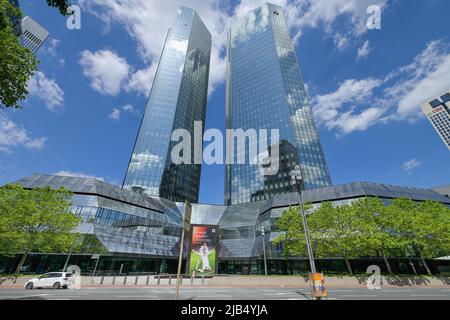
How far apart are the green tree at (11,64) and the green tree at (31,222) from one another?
22.8 meters

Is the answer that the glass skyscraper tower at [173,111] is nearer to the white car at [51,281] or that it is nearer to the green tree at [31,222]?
the green tree at [31,222]

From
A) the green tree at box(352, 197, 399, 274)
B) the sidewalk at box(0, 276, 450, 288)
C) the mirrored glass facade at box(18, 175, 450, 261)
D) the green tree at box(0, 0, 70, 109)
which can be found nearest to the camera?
the green tree at box(0, 0, 70, 109)

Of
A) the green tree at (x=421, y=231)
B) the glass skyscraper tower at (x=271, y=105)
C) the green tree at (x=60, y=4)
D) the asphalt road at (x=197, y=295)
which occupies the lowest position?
the asphalt road at (x=197, y=295)

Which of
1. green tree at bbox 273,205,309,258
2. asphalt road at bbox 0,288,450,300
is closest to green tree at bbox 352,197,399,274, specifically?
green tree at bbox 273,205,309,258

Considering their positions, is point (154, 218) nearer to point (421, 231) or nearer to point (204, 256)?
point (204, 256)

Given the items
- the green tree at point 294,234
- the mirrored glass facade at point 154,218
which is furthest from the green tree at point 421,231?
the mirrored glass facade at point 154,218

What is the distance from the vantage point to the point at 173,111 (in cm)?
11862

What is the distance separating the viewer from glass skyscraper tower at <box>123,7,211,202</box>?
330 feet

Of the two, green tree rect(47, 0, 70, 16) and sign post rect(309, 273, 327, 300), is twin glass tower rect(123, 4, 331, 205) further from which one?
green tree rect(47, 0, 70, 16)

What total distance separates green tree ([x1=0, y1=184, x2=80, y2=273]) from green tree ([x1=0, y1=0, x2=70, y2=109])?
2281 cm

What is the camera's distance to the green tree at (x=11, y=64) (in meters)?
12.3

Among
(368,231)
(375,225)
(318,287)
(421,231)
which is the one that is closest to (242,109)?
(375,225)

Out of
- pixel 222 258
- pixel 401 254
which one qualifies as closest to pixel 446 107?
pixel 401 254
